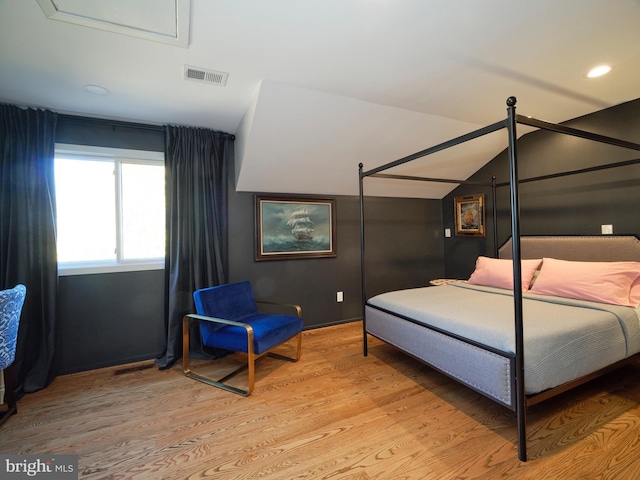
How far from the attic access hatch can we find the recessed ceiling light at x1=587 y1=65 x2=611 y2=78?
290 centimetres

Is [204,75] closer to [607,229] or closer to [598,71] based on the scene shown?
[598,71]

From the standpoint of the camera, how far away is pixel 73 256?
2.68 m

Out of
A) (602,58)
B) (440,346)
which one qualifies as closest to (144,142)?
(440,346)

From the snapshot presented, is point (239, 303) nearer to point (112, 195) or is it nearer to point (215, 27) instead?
point (112, 195)

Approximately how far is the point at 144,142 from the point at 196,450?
2.75 m

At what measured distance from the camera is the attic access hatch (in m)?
1.45

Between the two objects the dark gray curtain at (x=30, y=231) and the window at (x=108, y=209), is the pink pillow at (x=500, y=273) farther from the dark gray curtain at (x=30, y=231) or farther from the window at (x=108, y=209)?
the dark gray curtain at (x=30, y=231)

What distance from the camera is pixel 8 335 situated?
1830 millimetres

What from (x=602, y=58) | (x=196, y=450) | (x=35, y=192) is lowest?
(x=196, y=450)

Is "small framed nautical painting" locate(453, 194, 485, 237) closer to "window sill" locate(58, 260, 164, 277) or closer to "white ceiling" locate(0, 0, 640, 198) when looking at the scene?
"white ceiling" locate(0, 0, 640, 198)

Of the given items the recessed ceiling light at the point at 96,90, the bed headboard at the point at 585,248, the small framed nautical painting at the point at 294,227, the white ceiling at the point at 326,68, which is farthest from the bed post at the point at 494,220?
the recessed ceiling light at the point at 96,90

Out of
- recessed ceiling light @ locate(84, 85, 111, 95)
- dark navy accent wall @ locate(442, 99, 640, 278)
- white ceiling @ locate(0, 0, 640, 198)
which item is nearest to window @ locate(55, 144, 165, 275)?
white ceiling @ locate(0, 0, 640, 198)

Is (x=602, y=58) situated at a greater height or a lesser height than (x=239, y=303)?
greater

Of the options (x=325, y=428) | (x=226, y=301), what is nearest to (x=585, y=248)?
(x=325, y=428)
